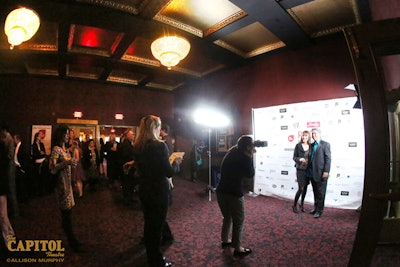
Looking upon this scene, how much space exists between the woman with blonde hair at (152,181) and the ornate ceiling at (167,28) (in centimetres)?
266

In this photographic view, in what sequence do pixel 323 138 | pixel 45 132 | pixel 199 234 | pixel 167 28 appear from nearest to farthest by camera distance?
1. pixel 199 234
2. pixel 167 28
3. pixel 323 138
4. pixel 45 132

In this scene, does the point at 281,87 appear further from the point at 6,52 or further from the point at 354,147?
the point at 6,52

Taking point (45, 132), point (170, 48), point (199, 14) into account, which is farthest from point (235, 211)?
point (45, 132)

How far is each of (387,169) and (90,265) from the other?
2747 millimetres

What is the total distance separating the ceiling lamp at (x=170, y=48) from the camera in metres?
3.68

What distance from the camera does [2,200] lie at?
8.16 feet

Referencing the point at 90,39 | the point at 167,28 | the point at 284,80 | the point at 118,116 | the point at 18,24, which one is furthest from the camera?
the point at 118,116

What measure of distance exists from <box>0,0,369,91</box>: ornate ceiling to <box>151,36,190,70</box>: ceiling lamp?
0.58m

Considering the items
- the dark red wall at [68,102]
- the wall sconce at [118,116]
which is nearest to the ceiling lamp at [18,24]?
the dark red wall at [68,102]

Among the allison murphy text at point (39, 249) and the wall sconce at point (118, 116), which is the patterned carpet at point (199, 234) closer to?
the allison murphy text at point (39, 249)

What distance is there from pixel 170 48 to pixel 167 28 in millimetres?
975

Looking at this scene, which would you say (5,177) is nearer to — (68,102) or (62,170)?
(62,170)

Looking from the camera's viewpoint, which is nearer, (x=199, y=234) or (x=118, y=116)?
(x=199, y=234)

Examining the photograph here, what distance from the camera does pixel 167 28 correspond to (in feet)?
14.5
